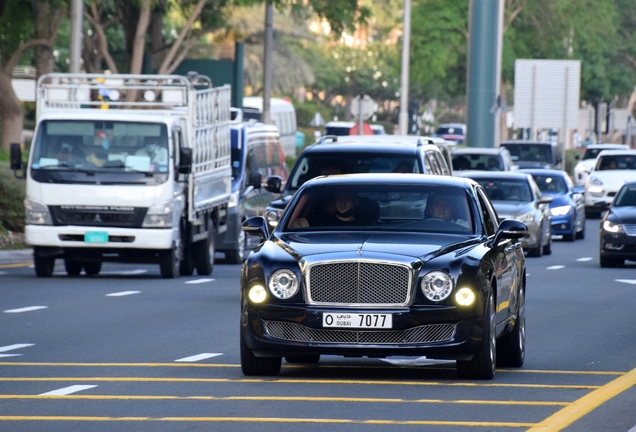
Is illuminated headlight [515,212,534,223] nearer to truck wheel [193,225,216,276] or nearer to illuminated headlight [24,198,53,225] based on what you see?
truck wheel [193,225,216,276]

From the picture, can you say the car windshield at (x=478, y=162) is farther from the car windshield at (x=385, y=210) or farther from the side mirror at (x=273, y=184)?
the car windshield at (x=385, y=210)

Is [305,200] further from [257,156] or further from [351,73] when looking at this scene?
[351,73]

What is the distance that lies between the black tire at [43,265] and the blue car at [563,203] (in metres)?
14.6

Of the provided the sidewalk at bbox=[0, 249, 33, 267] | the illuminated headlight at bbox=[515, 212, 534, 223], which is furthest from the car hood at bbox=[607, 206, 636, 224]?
the sidewalk at bbox=[0, 249, 33, 267]

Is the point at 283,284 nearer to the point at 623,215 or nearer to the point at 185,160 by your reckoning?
the point at 185,160

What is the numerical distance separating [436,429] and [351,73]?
349ft

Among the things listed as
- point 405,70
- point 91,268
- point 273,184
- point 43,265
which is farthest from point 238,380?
point 405,70

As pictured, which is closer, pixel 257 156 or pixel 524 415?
pixel 524 415

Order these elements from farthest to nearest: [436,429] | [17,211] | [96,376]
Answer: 1. [17,211]
2. [96,376]
3. [436,429]

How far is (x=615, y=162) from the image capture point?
46.3m

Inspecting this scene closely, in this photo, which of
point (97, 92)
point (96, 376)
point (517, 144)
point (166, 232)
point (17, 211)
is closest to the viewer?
point (96, 376)

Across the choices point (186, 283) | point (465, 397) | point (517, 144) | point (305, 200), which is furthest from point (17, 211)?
point (517, 144)

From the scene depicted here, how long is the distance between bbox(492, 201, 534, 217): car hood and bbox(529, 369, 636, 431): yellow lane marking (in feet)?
57.8

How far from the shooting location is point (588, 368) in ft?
41.9
